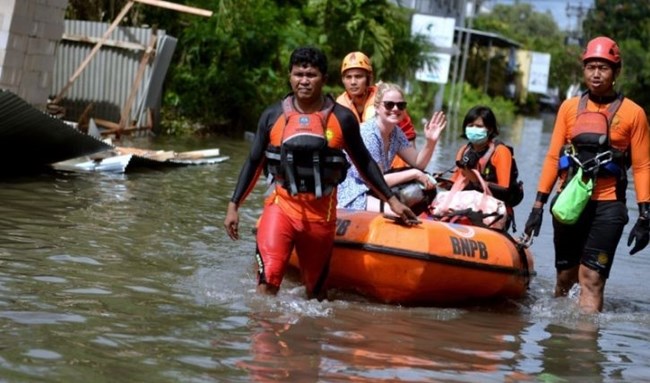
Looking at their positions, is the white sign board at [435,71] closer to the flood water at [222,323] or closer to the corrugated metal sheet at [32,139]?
the corrugated metal sheet at [32,139]

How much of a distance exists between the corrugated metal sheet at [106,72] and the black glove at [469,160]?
1134 centimetres

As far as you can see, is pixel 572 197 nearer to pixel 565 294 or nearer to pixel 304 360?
pixel 565 294

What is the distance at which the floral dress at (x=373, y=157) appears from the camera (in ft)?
30.0

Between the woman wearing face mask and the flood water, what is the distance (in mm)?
862

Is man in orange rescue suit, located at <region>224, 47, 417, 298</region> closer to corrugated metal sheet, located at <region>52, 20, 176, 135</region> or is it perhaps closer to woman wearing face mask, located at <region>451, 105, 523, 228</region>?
woman wearing face mask, located at <region>451, 105, 523, 228</region>

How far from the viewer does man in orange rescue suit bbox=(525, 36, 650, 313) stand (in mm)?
8242

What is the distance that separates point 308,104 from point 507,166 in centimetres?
257

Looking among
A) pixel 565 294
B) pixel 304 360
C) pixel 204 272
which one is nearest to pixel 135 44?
pixel 204 272

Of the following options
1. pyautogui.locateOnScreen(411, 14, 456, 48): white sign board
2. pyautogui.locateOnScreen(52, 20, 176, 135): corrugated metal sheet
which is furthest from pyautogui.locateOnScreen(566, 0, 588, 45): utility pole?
pyautogui.locateOnScreen(52, 20, 176, 135): corrugated metal sheet

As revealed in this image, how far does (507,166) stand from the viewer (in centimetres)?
989

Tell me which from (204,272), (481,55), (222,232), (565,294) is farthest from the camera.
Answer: (481,55)

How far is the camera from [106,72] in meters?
20.8

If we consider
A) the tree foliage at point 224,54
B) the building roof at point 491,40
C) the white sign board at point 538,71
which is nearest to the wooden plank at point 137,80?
the tree foliage at point 224,54

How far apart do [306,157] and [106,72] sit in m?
13.6
